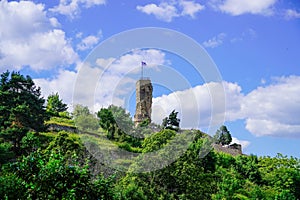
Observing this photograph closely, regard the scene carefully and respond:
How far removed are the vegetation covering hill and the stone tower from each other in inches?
332

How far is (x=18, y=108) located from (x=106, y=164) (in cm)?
824

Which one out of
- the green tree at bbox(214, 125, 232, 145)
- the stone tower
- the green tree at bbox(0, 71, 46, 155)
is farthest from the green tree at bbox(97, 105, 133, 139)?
the green tree at bbox(214, 125, 232, 145)

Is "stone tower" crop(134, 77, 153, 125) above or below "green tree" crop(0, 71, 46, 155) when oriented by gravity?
above

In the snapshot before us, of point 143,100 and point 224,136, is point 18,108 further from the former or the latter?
point 224,136

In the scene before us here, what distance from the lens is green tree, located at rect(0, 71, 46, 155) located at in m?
28.7

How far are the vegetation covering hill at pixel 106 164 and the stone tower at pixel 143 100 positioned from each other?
843cm

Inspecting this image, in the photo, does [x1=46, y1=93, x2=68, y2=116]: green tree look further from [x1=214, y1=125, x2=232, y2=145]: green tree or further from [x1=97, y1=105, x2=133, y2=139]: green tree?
[x1=214, y1=125, x2=232, y2=145]: green tree

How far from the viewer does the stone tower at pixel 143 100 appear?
51844mm

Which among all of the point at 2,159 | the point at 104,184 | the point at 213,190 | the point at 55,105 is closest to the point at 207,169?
the point at 213,190

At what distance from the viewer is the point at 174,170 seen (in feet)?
73.3

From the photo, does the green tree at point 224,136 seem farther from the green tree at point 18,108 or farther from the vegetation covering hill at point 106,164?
the green tree at point 18,108

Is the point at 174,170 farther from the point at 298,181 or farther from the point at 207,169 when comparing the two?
the point at 298,181

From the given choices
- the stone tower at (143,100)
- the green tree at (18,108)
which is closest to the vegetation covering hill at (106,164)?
the green tree at (18,108)

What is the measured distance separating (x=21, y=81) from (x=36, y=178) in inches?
976
